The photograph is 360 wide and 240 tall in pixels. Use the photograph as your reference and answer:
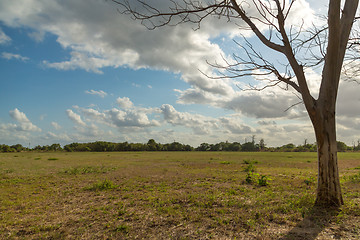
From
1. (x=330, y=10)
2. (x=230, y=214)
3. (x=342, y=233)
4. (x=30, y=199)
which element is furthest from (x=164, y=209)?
(x=330, y=10)

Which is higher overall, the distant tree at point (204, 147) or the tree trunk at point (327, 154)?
the tree trunk at point (327, 154)

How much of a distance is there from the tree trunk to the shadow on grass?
1.22 ft

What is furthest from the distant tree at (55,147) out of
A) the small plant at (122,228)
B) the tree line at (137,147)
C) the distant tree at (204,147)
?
the small plant at (122,228)

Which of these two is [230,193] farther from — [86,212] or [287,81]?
[86,212]

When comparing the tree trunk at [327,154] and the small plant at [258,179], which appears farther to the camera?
the small plant at [258,179]

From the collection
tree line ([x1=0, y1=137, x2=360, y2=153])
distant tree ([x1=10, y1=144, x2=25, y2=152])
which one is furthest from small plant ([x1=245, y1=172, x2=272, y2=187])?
distant tree ([x1=10, y1=144, x2=25, y2=152])

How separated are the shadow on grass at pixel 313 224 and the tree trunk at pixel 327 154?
372 mm

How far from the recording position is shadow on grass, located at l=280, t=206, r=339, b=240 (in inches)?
183

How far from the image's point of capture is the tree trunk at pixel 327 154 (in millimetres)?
6000

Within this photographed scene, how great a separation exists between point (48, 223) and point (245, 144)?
13382 cm

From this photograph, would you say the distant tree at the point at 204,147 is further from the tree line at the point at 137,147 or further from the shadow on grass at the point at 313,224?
the shadow on grass at the point at 313,224

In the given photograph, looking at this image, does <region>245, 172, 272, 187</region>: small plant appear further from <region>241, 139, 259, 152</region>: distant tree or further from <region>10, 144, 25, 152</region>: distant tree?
<region>241, 139, 259, 152</region>: distant tree

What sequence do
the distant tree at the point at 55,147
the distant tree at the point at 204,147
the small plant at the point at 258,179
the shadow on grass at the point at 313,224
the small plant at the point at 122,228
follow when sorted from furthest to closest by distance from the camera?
the distant tree at the point at 204,147 → the distant tree at the point at 55,147 → the small plant at the point at 258,179 → the small plant at the point at 122,228 → the shadow on grass at the point at 313,224

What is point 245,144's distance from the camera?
13125 cm
